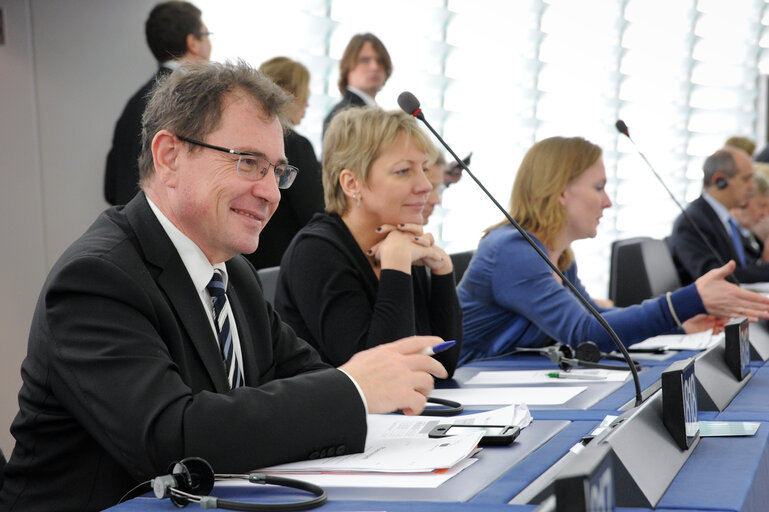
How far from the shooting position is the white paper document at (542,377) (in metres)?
2.04

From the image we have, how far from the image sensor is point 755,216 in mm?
5723

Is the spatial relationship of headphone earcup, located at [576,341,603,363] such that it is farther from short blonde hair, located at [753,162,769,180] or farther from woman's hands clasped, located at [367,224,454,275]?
short blonde hair, located at [753,162,769,180]

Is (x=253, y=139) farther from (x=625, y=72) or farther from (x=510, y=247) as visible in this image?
(x=625, y=72)

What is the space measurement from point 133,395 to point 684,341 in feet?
6.37

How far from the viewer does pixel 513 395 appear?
6.12 ft

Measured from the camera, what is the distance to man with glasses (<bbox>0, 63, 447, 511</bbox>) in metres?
1.24

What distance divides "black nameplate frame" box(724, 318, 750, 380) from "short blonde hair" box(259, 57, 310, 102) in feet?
6.71

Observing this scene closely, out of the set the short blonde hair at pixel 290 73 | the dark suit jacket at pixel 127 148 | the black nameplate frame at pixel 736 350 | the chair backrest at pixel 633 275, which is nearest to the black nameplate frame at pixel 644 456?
the black nameplate frame at pixel 736 350

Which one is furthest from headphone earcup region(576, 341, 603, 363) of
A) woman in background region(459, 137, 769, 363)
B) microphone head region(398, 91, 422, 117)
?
microphone head region(398, 91, 422, 117)

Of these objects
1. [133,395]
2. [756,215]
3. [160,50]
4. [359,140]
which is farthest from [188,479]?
[756,215]

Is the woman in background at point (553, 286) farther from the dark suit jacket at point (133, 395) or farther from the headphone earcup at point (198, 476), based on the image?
the headphone earcup at point (198, 476)

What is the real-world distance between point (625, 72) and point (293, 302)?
5824 millimetres

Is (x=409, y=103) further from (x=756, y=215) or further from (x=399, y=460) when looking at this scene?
(x=756, y=215)

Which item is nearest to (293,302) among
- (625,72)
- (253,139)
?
(253,139)
